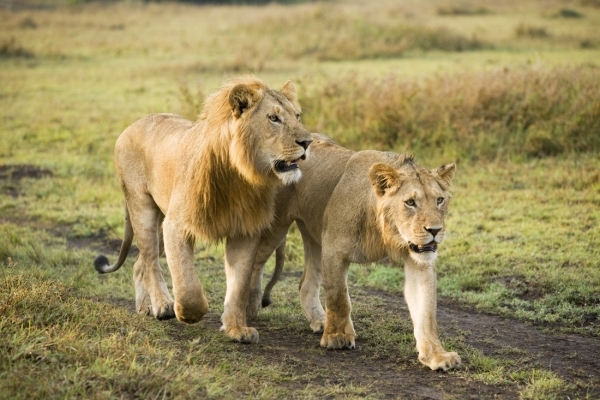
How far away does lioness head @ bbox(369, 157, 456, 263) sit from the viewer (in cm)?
405

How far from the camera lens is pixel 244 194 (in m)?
4.60

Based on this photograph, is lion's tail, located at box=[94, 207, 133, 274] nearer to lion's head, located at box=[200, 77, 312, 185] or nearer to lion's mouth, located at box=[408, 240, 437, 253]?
lion's head, located at box=[200, 77, 312, 185]

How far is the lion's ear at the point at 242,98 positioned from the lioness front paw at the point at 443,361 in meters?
1.58

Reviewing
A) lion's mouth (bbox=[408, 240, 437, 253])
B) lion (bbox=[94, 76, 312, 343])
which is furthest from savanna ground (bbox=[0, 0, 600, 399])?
lion's mouth (bbox=[408, 240, 437, 253])

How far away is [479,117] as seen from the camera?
9.45 metres

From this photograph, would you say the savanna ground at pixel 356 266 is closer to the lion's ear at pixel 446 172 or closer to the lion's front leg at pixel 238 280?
the lion's front leg at pixel 238 280

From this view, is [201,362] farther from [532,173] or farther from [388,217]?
[532,173]

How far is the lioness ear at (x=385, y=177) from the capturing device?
425 centimetres

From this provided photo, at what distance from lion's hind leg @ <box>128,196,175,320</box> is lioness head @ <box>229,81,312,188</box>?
1.06 meters

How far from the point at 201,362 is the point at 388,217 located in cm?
116

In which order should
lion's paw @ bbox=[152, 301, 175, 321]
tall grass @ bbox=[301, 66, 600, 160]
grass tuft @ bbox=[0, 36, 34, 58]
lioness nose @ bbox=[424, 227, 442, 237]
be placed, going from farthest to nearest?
grass tuft @ bbox=[0, 36, 34, 58], tall grass @ bbox=[301, 66, 600, 160], lion's paw @ bbox=[152, 301, 175, 321], lioness nose @ bbox=[424, 227, 442, 237]

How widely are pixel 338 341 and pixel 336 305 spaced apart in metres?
0.19

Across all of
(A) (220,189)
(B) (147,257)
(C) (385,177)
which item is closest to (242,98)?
(A) (220,189)

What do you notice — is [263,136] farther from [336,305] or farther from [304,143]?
[336,305]
